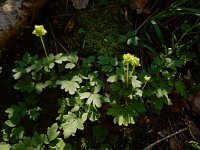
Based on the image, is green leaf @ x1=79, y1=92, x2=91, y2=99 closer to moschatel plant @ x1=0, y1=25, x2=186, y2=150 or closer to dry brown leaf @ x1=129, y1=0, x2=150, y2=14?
moschatel plant @ x1=0, y1=25, x2=186, y2=150

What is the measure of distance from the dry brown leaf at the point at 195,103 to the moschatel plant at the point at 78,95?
11.0 inches

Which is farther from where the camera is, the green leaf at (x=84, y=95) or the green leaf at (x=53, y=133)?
the green leaf at (x=84, y=95)

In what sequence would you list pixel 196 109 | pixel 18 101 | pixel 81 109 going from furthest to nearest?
pixel 196 109 < pixel 18 101 < pixel 81 109

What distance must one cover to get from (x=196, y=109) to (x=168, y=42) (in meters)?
0.71

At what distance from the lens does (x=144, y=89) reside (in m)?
2.59

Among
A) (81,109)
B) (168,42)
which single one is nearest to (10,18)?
(81,109)

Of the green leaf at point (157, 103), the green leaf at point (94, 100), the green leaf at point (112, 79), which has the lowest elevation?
the green leaf at point (157, 103)

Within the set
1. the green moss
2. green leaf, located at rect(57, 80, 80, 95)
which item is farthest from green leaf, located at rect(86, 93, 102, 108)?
the green moss

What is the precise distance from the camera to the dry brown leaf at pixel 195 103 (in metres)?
2.85

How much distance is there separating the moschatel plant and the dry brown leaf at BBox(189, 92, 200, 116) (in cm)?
28

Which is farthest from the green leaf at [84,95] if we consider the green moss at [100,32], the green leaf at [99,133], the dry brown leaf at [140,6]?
the dry brown leaf at [140,6]

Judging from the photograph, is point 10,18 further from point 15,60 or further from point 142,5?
point 142,5

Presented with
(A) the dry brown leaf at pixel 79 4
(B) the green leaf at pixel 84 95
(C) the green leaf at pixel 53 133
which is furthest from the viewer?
Answer: (A) the dry brown leaf at pixel 79 4

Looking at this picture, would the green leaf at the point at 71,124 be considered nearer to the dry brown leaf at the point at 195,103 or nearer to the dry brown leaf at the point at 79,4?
the dry brown leaf at the point at 195,103
